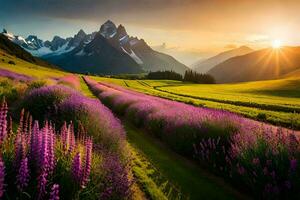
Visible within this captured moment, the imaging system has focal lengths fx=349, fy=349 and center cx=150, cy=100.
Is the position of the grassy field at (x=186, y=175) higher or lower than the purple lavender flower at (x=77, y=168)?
lower

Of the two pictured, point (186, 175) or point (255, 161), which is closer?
point (255, 161)

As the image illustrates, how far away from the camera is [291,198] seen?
347 inches

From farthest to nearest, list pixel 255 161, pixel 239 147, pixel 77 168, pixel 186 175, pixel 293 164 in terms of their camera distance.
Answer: pixel 186 175 → pixel 239 147 → pixel 255 161 → pixel 293 164 → pixel 77 168

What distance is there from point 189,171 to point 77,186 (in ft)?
24.4

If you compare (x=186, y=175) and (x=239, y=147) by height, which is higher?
(x=239, y=147)

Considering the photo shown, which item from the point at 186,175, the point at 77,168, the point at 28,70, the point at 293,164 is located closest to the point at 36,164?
the point at 77,168

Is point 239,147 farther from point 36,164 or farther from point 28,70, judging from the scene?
point 28,70

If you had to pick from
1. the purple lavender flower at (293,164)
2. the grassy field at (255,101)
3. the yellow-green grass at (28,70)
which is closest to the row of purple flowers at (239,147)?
the purple lavender flower at (293,164)

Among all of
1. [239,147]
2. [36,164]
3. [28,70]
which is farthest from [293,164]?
[28,70]

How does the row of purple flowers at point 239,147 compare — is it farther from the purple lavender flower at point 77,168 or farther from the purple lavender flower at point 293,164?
the purple lavender flower at point 77,168

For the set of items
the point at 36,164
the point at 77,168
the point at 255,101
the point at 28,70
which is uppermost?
the point at 77,168

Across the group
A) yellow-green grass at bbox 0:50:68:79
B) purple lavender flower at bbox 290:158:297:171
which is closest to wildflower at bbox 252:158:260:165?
purple lavender flower at bbox 290:158:297:171

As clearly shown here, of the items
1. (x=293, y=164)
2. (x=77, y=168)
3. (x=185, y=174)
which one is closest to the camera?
(x=77, y=168)

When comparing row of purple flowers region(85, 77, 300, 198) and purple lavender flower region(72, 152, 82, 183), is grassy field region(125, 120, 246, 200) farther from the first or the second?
purple lavender flower region(72, 152, 82, 183)
